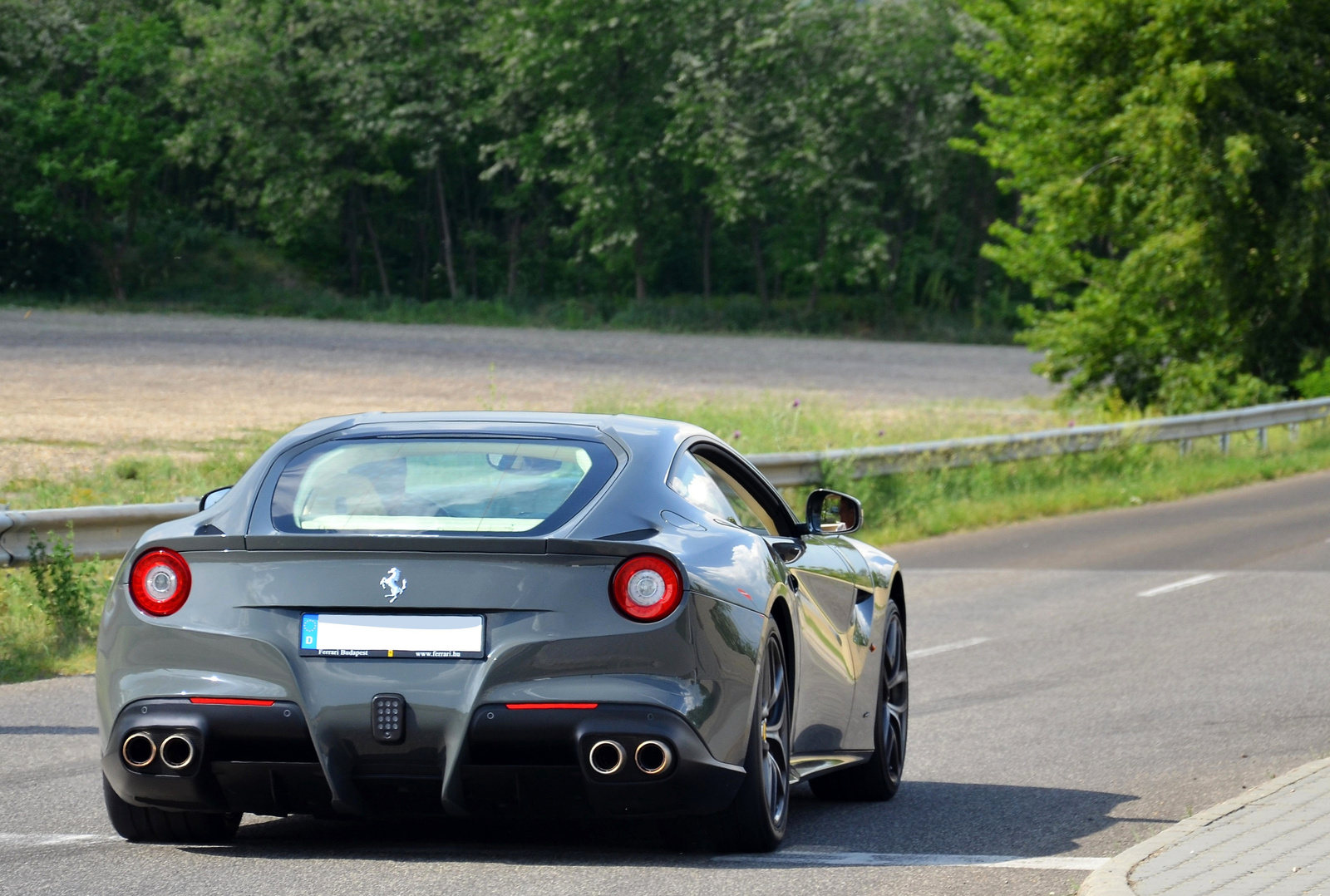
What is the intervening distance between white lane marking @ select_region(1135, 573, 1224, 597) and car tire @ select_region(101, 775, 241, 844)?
9.78m

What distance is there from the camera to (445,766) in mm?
5262

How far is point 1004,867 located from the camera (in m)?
5.86

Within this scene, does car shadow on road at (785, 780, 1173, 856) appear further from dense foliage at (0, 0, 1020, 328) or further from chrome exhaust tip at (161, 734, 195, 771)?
dense foliage at (0, 0, 1020, 328)

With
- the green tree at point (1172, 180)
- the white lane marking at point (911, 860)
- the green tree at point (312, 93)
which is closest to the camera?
the white lane marking at point (911, 860)

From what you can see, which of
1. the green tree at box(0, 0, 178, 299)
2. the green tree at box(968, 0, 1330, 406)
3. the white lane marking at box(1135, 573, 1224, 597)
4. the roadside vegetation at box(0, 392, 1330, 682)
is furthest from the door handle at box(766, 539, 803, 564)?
the green tree at box(0, 0, 178, 299)

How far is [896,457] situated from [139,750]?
14755 mm

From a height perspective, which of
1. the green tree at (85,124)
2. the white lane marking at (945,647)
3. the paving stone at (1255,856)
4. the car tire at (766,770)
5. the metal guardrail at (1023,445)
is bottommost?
the white lane marking at (945,647)

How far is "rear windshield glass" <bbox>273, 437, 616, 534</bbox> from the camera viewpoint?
560 centimetres

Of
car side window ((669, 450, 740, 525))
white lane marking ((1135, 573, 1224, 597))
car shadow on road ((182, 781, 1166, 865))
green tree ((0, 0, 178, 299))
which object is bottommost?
white lane marking ((1135, 573, 1224, 597))

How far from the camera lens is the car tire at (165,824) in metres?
5.88

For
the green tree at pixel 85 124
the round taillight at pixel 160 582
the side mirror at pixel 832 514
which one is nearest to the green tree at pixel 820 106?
the green tree at pixel 85 124

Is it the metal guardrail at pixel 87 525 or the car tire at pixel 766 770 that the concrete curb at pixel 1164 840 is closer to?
the car tire at pixel 766 770

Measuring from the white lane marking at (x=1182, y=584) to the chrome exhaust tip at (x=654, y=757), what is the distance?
32.0 feet

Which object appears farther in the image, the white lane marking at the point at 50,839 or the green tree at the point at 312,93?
the green tree at the point at 312,93
